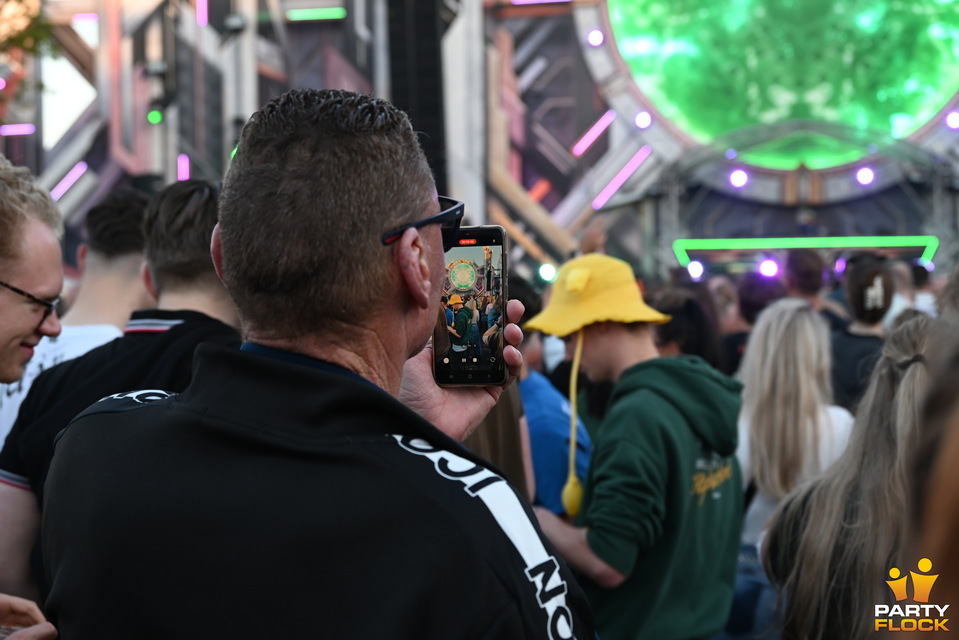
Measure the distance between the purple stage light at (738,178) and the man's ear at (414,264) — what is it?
1707 centimetres

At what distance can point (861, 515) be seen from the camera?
2.29 m

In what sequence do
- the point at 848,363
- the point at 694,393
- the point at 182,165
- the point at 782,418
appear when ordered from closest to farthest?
the point at 694,393 < the point at 782,418 < the point at 848,363 < the point at 182,165

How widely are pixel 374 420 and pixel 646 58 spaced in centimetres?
1742

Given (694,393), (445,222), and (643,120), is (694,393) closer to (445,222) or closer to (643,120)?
(445,222)

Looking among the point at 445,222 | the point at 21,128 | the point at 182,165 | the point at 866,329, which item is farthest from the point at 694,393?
the point at 21,128

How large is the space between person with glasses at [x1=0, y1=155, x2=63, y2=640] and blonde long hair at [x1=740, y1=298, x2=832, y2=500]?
2739mm

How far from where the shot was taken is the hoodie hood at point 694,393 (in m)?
3.27

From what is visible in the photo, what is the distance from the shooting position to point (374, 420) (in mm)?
1308

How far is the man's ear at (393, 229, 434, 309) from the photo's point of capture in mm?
1394


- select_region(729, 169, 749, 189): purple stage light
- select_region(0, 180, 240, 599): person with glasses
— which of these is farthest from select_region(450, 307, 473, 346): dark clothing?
select_region(729, 169, 749, 189): purple stage light

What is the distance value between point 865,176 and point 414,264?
17.8 m

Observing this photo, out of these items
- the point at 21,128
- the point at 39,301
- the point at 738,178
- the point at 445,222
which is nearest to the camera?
the point at 445,222

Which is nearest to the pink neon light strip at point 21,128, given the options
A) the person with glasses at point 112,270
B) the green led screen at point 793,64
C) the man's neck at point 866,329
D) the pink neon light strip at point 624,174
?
the pink neon light strip at point 624,174

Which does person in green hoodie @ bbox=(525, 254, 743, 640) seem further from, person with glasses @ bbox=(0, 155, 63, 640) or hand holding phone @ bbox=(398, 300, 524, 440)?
person with glasses @ bbox=(0, 155, 63, 640)
